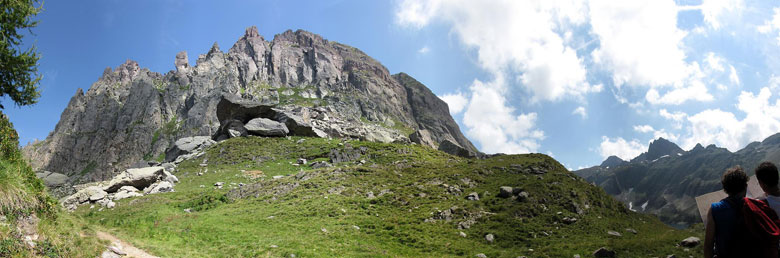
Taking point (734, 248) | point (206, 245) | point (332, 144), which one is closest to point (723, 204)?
point (734, 248)

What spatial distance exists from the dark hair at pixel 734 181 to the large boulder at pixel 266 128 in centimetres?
5567

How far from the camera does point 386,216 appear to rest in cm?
2395

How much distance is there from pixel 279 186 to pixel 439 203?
14966mm

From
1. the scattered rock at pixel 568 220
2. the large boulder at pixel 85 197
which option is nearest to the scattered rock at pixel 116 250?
the large boulder at pixel 85 197

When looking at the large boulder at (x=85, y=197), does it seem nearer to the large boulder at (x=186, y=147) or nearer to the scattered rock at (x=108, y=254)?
the scattered rock at (x=108, y=254)

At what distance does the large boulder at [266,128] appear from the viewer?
55688mm

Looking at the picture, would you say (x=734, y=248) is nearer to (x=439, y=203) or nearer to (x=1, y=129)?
(x=439, y=203)

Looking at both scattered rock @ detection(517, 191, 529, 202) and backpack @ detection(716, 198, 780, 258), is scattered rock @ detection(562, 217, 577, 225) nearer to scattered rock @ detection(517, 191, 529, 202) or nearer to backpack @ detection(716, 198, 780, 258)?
scattered rock @ detection(517, 191, 529, 202)

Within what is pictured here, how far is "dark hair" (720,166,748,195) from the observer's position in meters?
6.26

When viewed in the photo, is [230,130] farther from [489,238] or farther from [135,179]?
[489,238]

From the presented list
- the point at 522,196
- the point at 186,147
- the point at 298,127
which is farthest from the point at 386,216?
the point at 186,147

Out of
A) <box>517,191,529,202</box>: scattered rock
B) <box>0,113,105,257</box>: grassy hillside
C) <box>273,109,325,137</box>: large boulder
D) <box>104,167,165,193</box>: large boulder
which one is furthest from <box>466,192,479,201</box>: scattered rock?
<box>273,109,325,137</box>: large boulder

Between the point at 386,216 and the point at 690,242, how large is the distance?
55.7 feet

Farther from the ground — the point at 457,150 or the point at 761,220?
the point at 457,150
